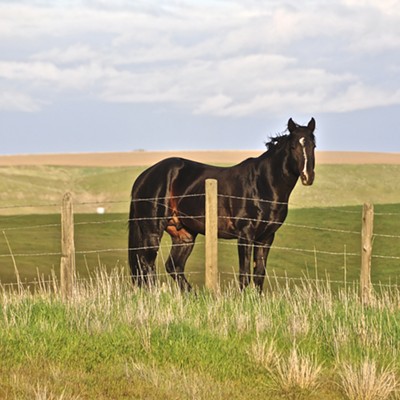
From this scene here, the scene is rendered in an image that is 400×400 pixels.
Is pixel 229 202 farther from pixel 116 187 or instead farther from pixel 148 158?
pixel 148 158

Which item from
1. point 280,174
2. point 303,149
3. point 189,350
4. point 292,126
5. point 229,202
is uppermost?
point 292,126

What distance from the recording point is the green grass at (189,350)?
322 inches

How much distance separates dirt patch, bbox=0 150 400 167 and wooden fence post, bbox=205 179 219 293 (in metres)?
45.9

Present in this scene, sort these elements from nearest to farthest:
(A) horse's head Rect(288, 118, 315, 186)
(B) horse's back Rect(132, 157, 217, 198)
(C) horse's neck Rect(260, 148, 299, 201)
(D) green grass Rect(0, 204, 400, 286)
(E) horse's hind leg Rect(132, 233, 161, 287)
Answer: (A) horse's head Rect(288, 118, 315, 186), (C) horse's neck Rect(260, 148, 299, 201), (B) horse's back Rect(132, 157, 217, 198), (E) horse's hind leg Rect(132, 233, 161, 287), (D) green grass Rect(0, 204, 400, 286)

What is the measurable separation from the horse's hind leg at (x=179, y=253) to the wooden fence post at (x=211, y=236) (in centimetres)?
200

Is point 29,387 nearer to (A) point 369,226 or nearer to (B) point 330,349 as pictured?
(B) point 330,349

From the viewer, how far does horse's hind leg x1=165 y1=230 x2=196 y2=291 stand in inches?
614

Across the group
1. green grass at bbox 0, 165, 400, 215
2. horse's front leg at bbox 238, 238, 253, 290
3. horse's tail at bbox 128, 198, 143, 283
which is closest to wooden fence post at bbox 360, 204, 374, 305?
horse's front leg at bbox 238, 238, 253, 290

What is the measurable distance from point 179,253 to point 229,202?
5.23ft

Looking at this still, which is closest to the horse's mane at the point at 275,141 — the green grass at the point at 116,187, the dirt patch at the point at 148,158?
the green grass at the point at 116,187

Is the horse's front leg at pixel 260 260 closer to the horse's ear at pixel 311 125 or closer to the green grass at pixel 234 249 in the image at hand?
the horse's ear at pixel 311 125

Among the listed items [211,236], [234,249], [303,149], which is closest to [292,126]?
[303,149]

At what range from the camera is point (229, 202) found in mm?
14742

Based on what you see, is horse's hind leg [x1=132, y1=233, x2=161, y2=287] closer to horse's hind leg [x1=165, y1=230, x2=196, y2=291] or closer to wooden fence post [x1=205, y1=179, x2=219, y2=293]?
horse's hind leg [x1=165, y1=230, x2=196, y2=291]
